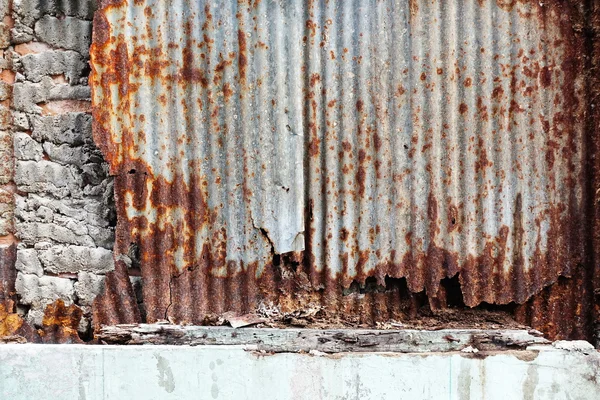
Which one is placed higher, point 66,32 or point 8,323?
point 66,32

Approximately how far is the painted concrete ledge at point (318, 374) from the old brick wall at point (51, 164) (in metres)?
0.45

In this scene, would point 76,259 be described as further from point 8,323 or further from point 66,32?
point 66,32

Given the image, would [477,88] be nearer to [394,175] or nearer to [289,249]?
[394,175]

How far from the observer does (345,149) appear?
8.73 ft

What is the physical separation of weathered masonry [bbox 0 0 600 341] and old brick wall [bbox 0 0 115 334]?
0.02 metres

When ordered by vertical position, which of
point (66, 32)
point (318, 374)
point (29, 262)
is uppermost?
point (66, 32)

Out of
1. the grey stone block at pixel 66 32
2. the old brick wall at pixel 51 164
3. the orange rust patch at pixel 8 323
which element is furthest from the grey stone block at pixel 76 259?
the grey stone block at pixel 66 32

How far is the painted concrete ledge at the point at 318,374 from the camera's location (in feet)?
7.90

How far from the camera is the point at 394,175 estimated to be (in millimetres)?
2668

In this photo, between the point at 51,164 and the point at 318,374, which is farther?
the point at 51,164

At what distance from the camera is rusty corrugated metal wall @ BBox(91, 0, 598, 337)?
8.63ft

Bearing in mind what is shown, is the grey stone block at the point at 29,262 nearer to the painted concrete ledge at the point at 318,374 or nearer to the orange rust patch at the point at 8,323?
the orange rust patch at the point at 8,323

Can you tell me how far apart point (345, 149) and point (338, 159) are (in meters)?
0.06

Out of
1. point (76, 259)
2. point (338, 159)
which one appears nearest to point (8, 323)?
point (76, 259)
